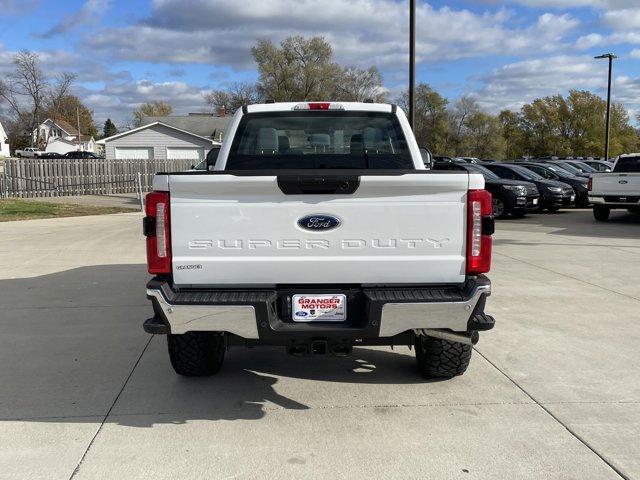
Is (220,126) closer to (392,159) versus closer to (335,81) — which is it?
(335,81)

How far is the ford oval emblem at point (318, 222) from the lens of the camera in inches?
Answer: 147

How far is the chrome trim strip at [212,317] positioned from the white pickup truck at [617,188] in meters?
15.4

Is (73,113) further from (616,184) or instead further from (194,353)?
(194,353)

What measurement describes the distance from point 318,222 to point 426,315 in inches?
33.9

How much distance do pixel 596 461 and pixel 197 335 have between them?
270cm

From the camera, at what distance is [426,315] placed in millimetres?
3688

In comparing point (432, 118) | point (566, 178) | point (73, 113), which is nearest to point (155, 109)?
point (73, 113)

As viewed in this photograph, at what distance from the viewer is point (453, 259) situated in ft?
12.4

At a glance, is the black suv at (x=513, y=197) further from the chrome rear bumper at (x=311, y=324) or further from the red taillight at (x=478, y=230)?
the chrome rear bumper at (x=311, y=324)

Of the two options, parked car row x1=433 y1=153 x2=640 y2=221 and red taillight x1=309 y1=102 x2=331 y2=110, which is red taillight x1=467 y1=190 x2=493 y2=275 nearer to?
red taillight x1=309 y1=102 x2=331 y2=110

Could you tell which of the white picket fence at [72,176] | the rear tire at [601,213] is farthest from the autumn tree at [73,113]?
the rear tire at [601,213]

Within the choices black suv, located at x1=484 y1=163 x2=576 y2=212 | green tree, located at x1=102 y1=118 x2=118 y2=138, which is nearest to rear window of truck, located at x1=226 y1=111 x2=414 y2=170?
black suv, located at x1=484 y1=163 x2=576 y2=212

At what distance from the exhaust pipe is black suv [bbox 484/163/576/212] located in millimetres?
15905

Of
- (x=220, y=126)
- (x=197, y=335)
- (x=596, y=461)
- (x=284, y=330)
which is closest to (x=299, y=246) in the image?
(x=284, y=330)
